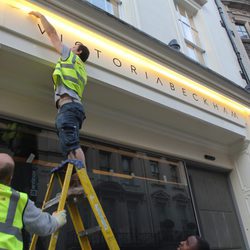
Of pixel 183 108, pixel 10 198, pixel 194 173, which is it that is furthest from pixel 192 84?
pixel 10 198

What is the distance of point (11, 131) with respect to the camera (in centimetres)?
420

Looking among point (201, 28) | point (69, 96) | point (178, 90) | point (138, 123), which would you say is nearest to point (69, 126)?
point (69, 96)

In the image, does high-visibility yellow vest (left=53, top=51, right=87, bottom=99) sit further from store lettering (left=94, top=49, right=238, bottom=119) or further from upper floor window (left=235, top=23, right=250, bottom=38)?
upper floor window (left=235, top=23, right=250, bottom=38)

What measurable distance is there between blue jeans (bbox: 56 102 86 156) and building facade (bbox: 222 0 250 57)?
1332 centimetres

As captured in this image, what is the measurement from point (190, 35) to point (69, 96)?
19.7 ft

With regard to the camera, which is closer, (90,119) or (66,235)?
(66,235)

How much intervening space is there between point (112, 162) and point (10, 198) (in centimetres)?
318

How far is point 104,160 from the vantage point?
515 cm

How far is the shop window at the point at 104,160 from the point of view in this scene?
5.10 metres

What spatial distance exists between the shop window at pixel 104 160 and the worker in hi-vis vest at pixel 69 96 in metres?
1.71

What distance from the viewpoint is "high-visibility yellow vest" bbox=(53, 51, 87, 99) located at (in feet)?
11.4

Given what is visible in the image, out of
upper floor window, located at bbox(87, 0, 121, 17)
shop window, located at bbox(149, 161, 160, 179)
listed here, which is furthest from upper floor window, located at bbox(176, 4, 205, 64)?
shop window, located at bbox(149, 161, 160, 179)

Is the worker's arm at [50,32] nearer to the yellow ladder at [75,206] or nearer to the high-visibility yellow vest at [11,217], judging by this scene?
the yellow ladder at [75,206]

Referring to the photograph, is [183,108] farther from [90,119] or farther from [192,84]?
[90,119]
